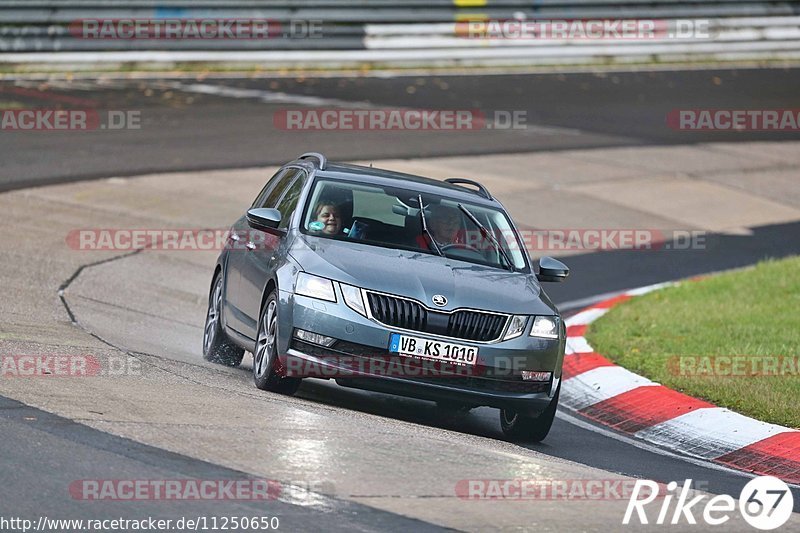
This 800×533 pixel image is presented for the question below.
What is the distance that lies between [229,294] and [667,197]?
11.4 meters

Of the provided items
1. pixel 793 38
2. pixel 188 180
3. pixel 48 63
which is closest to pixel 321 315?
pixel 188 180

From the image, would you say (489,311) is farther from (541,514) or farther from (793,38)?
(793,38)

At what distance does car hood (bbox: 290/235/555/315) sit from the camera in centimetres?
884

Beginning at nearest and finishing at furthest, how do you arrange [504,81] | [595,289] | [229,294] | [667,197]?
[229,294], [595,289], [667,197], [504,81]

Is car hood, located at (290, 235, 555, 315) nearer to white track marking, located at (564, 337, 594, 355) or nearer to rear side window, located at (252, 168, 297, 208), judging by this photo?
rear side window, located at (252, 168, 297, 208)

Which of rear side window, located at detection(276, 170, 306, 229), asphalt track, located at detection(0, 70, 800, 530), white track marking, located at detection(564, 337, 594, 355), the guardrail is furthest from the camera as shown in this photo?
the guardrail

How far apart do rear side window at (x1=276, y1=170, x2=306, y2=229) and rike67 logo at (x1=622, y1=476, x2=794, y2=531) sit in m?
3.47

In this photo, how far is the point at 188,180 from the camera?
745 inches

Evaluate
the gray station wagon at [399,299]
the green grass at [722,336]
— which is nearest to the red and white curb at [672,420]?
the green grass at [722,336]

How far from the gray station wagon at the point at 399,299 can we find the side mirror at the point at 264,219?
0.4 inches

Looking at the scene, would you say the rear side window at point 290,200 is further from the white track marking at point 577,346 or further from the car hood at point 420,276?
the white track marking at point 577,346

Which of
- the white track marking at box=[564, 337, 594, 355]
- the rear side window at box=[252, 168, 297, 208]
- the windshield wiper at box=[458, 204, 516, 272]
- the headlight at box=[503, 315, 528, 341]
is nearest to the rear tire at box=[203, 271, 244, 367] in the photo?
the rear side window at box=[252, 168, 297, 208]

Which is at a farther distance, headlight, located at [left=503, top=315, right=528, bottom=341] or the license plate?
headlight, located at [left=503, top=315, right=528, bottom=341]

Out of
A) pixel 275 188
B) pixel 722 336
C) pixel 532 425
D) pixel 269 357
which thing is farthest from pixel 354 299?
pixel 722 336
